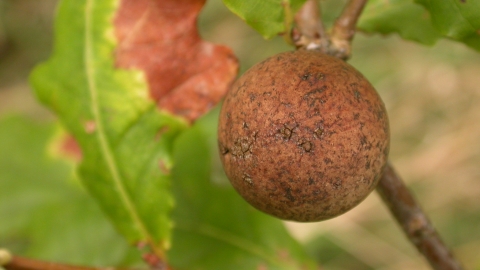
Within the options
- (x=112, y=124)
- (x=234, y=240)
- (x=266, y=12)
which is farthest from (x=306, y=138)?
(x=234, y=240)

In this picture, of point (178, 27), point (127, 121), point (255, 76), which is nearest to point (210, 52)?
point (178, 27)

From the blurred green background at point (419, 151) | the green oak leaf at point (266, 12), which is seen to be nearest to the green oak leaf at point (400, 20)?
the green oak leaf at point (266, 12)

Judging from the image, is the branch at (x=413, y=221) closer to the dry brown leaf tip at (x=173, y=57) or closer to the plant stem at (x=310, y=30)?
the plant stem at (x=310, y=30)

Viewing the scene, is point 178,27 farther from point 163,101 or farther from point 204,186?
point 204,186

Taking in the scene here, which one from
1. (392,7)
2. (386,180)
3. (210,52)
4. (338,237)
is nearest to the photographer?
(386,180)

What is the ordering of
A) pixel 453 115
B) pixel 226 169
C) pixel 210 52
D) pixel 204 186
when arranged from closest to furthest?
pixel 226 169, pixel 210 52, pixel 204 186, pixel 453 115

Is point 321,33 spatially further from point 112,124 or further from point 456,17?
point 112,124
